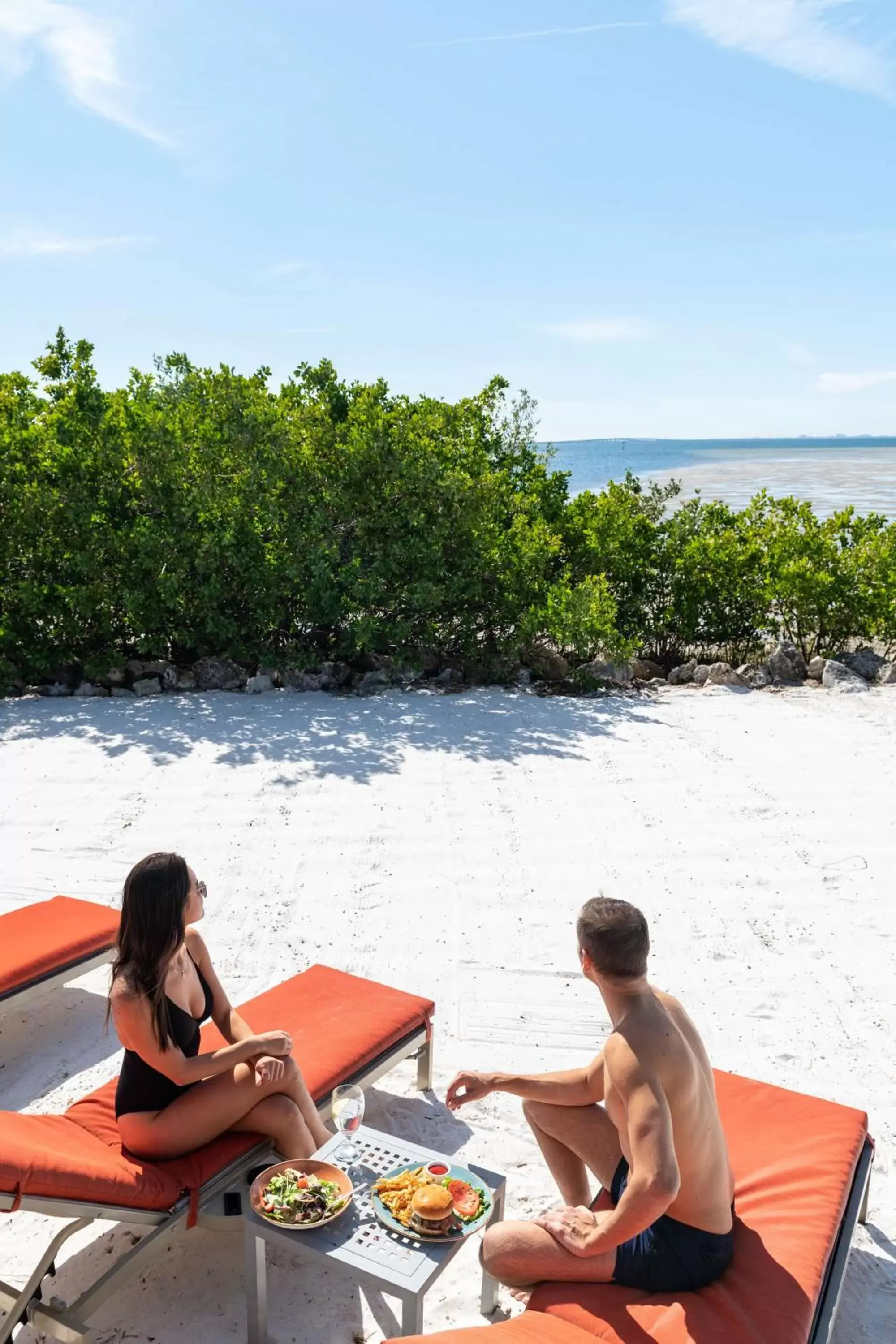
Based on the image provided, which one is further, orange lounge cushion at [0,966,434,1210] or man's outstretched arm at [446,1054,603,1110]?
man's outstretched arm at [446,1054,603,1110]

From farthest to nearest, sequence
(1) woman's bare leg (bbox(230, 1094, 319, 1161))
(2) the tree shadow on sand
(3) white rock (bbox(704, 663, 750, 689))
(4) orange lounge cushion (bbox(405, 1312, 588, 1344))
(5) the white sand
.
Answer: (3) white rock (bbox(704, 663, 750, 689)), (2) the tree shadow on sand, (5) the white sand, (1) woman's bare leg (bbox(230, 1094, 319, 1161)), (4) orange lounge cushion (bbox(405, 1312, 588, 1344))

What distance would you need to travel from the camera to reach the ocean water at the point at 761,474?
201ft

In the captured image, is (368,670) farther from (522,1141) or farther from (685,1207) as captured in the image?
(685,1207)

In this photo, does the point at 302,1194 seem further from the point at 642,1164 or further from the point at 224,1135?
the point at 642,1164

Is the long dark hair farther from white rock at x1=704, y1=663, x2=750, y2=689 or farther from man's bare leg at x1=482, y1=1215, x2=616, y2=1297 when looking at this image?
white rock at x1=704, y1=663, x2=750, y2=689

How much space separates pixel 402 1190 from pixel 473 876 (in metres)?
3.78

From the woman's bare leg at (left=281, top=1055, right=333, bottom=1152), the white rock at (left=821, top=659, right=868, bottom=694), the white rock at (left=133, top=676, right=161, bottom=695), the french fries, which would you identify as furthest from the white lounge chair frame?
the white rock at (left=821, top=659, right=868, bottom=694)

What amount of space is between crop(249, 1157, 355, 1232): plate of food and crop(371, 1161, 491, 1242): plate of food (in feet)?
0.38

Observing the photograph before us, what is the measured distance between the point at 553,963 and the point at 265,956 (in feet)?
5.50

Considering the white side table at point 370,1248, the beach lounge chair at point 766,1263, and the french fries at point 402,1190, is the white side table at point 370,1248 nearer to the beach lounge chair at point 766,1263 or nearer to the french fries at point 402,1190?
the french fries at point 402,1190

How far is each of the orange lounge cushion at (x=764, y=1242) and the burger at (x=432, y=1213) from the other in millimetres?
317

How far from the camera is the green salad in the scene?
9.70 ft

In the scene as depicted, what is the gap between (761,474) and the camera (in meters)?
101

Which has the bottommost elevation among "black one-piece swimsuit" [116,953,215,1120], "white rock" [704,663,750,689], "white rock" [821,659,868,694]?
"white rock" [704,663,750,689]
